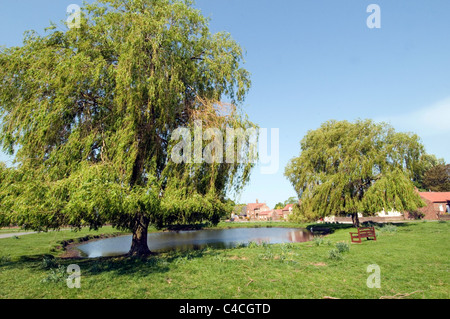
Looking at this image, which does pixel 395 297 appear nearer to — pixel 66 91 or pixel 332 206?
pixel 66 91

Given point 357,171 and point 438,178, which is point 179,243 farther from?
point 438,178

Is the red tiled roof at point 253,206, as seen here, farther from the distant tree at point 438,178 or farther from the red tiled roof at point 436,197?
the red tiled roof at point 436,197

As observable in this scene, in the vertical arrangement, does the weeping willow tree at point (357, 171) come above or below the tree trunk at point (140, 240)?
above

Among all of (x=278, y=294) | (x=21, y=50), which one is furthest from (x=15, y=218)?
(x=278, y=294)

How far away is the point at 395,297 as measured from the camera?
6.39m

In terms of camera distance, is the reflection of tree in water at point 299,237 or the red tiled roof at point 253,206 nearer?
the reflection of tree in water at point 299,237

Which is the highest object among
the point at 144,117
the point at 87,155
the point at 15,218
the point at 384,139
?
the point at 384,139

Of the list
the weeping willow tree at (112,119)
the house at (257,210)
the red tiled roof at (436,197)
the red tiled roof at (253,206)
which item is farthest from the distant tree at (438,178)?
the weeping willow tree at (112,119)

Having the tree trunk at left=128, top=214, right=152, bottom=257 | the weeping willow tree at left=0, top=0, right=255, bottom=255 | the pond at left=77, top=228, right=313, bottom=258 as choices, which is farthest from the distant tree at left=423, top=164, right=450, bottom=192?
the tree trunk at left=128, top=214, right=152, bottom=257

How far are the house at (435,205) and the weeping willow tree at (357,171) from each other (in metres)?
26.1

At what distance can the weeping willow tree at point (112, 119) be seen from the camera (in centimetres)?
891

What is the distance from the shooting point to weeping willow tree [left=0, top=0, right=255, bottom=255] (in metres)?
8.91
